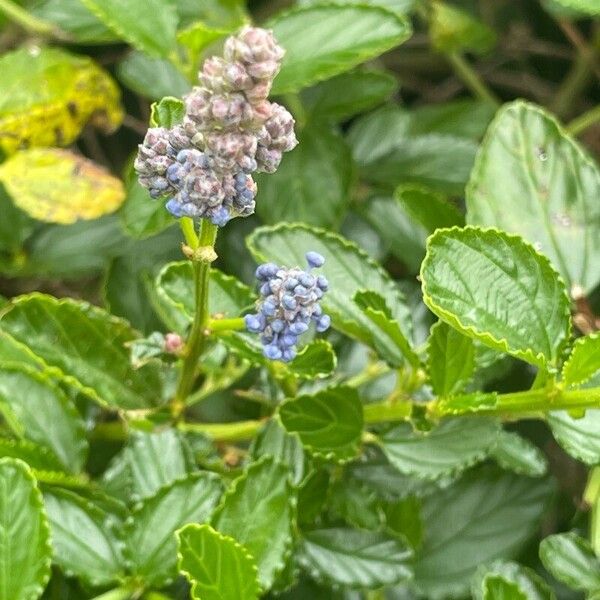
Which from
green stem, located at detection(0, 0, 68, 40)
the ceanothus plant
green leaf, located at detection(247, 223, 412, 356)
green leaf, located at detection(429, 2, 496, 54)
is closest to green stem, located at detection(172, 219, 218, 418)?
the ceanothus plant

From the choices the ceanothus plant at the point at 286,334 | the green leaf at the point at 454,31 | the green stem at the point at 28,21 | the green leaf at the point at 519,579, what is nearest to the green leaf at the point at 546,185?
the ceanothus plant at the point at 286,334

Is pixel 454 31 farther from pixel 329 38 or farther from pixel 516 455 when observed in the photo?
pixel 516 455

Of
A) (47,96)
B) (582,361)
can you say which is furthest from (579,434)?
(47,96)

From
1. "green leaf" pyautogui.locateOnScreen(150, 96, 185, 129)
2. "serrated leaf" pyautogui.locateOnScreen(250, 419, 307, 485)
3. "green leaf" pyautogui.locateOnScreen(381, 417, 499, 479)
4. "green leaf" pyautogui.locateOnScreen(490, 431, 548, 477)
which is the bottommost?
"green leaf" pyautogui.locateOnScreen(490, 431, 548, 477)

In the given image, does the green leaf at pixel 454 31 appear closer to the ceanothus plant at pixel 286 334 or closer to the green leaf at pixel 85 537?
the ceanothus plant at pixel 286 334

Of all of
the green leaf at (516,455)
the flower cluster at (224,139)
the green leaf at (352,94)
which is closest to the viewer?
the flower cluster at (224,139)

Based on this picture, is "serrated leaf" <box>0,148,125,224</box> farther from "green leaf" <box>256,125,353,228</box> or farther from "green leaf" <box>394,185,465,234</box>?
"green leaf" <box>394,185,465,234</box>

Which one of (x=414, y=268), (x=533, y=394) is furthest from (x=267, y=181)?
Answer: (x=533, y=394)
